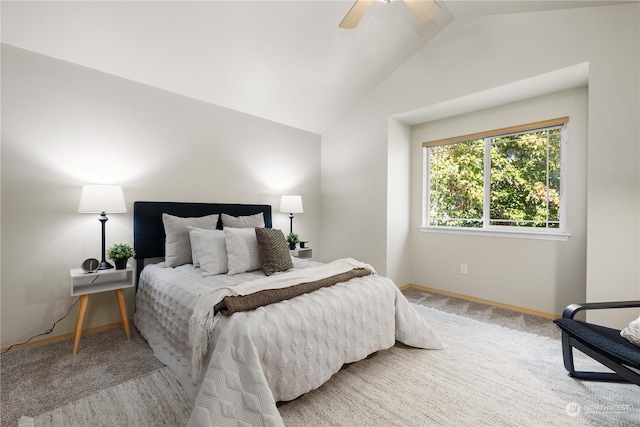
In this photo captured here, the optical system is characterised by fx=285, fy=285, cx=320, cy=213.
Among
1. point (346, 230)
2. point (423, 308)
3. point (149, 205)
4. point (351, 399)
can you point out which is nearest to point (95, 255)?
point (149, 205)

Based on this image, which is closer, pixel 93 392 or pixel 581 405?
pixel 581 405

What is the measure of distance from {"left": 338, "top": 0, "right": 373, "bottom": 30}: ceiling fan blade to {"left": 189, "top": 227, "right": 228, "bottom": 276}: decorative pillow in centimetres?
220

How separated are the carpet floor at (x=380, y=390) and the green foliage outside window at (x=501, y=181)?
1538mm

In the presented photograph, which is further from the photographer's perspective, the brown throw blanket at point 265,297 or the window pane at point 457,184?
the window pane at point 457,184

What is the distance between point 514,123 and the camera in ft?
11.1

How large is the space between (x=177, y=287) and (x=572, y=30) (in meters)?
4.05

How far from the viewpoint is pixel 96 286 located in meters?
2.46

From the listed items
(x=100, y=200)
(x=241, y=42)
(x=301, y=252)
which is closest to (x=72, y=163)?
(x=100, y=200)

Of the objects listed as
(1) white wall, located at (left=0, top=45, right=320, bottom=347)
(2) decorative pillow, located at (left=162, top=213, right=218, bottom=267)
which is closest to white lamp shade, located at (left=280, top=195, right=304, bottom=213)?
(1) white wall, located at (left=0, top=45, right=320, bottom=347)

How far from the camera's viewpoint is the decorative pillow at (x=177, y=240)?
277 centimetres

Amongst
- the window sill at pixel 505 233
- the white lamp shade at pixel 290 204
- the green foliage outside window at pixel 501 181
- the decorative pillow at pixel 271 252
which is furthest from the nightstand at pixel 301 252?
the green foliage outside window at pixel 501 181

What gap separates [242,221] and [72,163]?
5.39 ft

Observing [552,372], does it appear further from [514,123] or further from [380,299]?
[514,123]

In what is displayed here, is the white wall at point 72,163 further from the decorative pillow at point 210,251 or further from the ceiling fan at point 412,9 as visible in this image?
the ceiling fan at point 412,9
